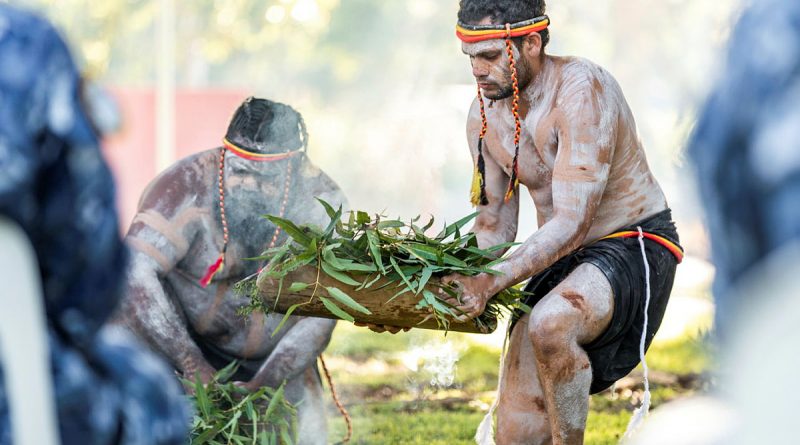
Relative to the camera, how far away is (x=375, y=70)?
51.6 ft

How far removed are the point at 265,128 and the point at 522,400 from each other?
5.04 feet

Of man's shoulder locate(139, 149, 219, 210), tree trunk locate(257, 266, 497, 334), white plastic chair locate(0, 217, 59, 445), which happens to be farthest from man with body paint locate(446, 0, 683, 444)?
white plastic chair locate(0, 217, 59, 445)

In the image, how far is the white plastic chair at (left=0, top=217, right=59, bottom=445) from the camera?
65.7 inches

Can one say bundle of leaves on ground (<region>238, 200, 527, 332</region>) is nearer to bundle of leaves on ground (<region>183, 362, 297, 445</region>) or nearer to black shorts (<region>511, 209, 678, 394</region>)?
black shorts (<region>511, 209, 678, 394</region>)

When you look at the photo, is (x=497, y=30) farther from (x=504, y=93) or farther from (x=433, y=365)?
(x=433, y=365)

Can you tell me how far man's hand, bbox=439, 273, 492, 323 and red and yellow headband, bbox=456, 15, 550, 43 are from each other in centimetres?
87

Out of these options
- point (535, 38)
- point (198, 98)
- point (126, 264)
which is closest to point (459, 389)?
point (535, 38)

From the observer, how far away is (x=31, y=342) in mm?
1688

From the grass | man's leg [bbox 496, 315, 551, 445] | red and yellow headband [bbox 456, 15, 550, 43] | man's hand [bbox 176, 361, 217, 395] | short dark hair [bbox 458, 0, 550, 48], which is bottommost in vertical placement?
the grass

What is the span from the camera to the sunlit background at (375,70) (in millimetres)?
11180

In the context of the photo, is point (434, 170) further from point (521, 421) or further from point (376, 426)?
point (521, 421)

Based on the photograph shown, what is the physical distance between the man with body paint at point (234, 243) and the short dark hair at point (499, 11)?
40.7 inches

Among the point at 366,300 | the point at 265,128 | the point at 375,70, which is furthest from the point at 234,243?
the point at 375,70

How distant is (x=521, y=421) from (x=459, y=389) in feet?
8.93
